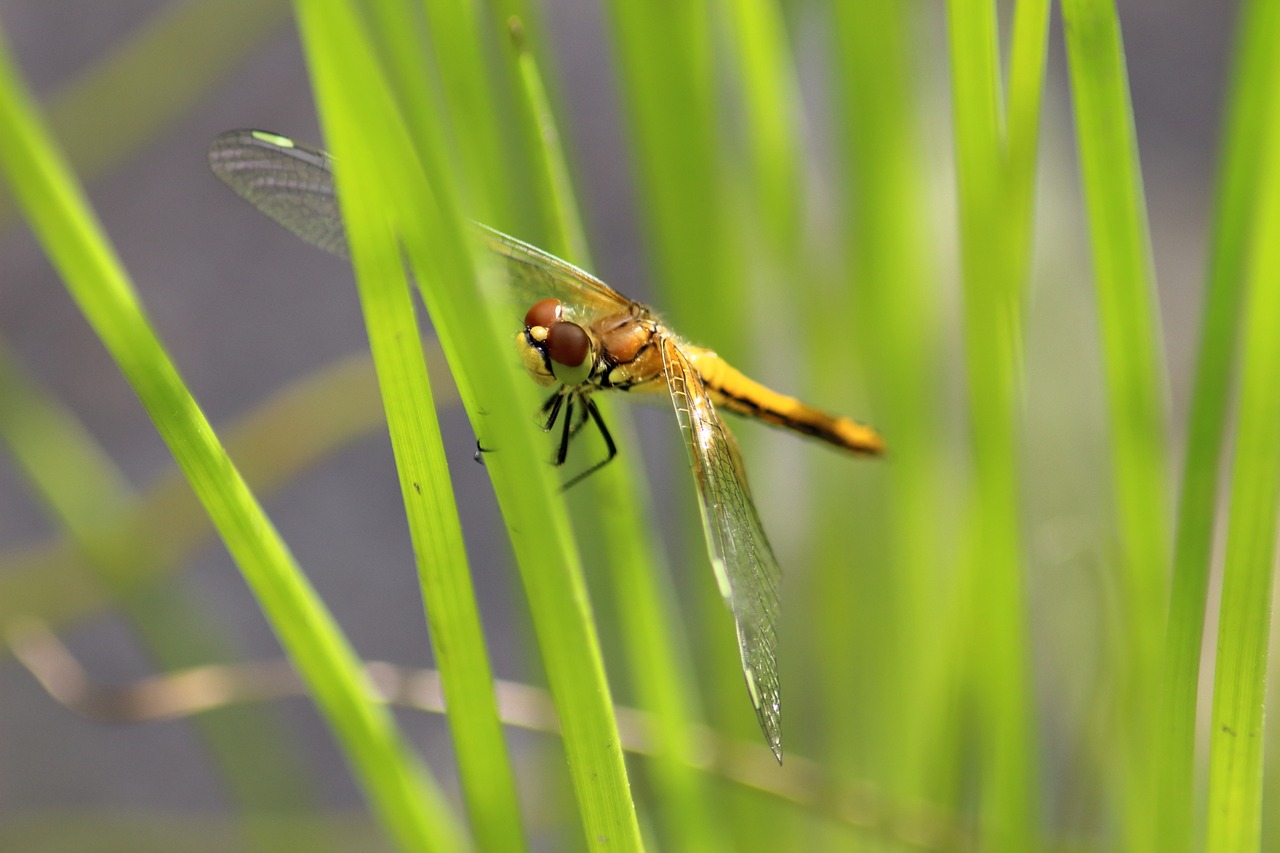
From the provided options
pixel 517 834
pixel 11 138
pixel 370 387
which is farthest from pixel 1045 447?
pixel 11 138

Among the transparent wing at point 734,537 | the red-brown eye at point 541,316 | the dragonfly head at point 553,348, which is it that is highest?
the red-brown eye at point 541,316

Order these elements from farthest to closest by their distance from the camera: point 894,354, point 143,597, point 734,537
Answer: point 143,597
point 894,354
point 734,537

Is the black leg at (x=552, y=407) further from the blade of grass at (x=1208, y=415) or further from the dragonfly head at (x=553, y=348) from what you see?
the blade of grass at (x=1208, y=415)

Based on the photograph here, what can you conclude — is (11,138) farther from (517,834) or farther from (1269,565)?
(1269,565)

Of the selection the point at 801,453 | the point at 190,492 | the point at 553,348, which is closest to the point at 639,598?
Result: the point at 553,348

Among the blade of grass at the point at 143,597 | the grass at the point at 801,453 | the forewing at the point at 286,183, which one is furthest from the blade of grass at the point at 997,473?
the blade of grass at the point at 143,597

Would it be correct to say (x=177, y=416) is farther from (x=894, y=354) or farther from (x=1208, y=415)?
(x=894, y=354)
